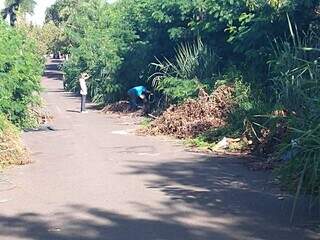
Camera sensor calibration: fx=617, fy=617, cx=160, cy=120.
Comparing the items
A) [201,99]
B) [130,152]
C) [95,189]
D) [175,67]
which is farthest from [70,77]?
[95,189]

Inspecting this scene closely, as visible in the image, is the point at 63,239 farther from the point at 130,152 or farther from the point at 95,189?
the point at 130,152

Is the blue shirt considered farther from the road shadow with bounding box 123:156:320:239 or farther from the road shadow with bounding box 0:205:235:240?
the road shadow with bounding box 0:205:235:240

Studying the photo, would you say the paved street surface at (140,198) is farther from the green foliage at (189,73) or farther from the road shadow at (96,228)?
the green foliage at (189,73)

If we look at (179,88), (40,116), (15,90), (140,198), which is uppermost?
(179,88)

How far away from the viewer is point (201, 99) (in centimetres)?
1700

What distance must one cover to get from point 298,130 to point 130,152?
7.11 metres

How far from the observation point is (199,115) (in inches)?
659

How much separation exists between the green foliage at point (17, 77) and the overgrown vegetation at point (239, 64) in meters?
4.20

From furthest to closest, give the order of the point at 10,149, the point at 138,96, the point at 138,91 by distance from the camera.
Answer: the point at 138,96, the point at 138,91, the point at 10,149

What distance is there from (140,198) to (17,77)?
792 cm

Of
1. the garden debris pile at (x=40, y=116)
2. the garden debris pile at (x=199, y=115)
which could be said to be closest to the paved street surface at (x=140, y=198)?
the garden debris pile at (x=199, y=115)

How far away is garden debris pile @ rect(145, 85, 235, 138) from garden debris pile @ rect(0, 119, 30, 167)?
515cm

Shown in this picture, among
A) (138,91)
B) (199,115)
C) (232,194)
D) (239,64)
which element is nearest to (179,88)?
(239,64)

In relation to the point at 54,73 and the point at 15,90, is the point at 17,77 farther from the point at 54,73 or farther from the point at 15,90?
the point at 54,73
